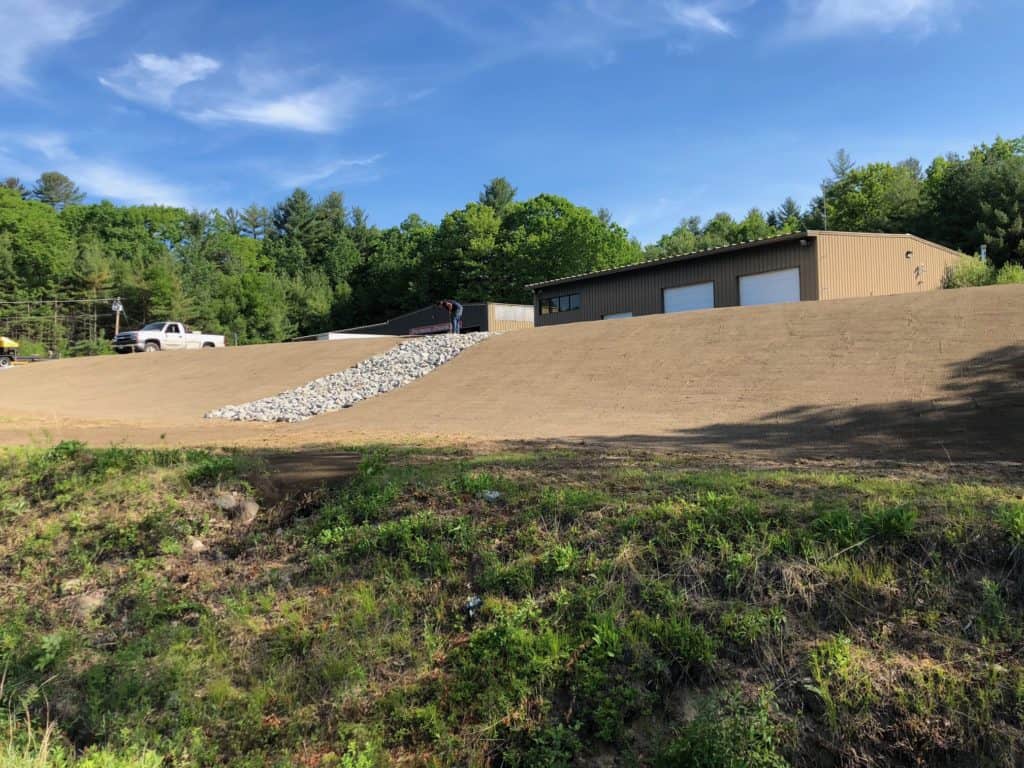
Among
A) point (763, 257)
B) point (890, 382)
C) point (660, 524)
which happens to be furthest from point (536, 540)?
point (763, 257)

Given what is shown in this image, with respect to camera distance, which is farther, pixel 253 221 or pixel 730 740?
pixel 253 221

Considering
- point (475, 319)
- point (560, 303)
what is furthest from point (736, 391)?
point (475, 319)

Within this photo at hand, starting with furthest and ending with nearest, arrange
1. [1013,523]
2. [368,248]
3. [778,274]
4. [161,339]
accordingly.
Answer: [368,248] < [161,339] < [778,274] < [1013,523]

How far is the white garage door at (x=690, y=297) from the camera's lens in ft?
86.5

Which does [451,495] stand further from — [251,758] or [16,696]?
[16,696]

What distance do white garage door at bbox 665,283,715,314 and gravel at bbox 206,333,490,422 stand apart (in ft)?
27.2

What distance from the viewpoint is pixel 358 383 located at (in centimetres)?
2148

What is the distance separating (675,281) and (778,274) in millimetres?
4486

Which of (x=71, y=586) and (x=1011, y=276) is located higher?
(x=1011, y=276)

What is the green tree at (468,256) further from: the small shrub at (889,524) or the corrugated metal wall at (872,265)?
the small shrub at (889,524)

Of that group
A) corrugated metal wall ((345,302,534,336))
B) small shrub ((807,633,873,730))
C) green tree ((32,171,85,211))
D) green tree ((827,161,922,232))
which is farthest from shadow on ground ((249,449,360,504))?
green tree ((32,171,85,211))

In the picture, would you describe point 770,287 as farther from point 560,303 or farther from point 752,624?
point 752,624

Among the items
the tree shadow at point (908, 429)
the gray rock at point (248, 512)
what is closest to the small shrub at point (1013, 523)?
the tree shadow at point (908, 429)

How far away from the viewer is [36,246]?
5522 cm
